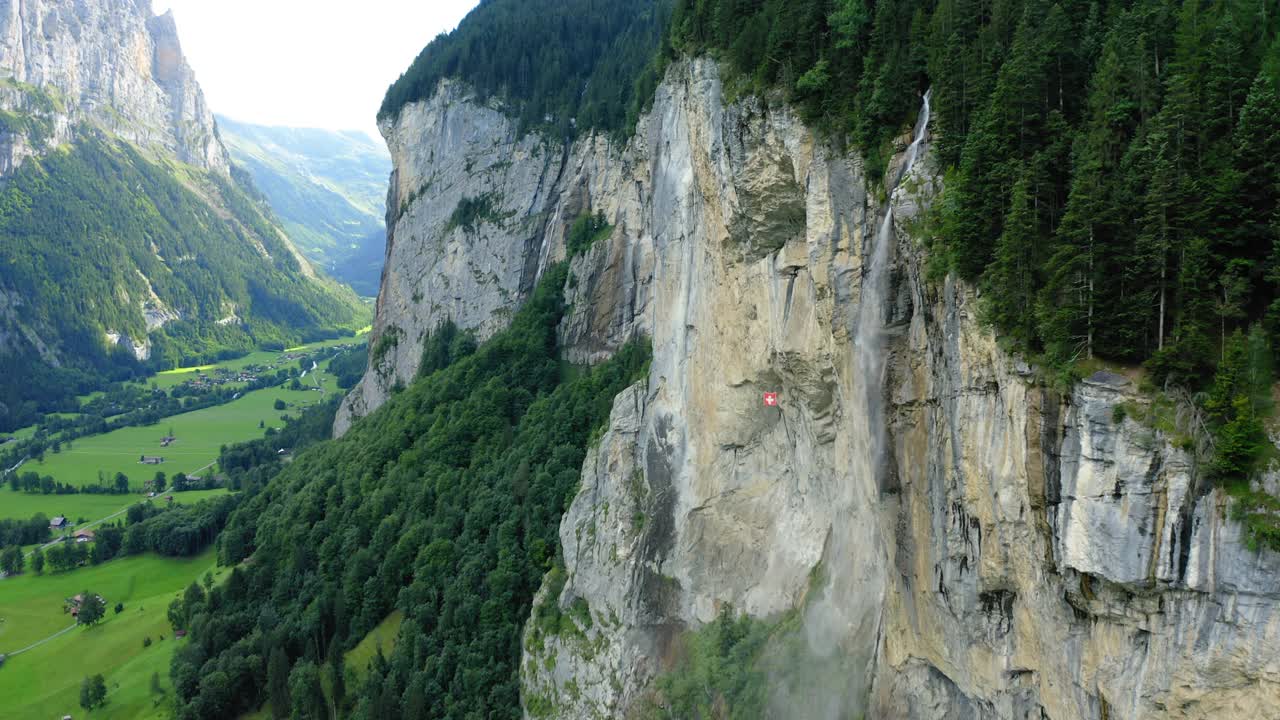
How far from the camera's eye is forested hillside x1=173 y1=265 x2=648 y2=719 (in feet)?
178

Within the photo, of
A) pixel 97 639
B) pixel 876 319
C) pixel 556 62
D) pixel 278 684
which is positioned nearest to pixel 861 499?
pixel 876 319

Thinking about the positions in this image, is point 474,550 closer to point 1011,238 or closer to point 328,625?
point 328,625

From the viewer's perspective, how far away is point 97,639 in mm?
74375

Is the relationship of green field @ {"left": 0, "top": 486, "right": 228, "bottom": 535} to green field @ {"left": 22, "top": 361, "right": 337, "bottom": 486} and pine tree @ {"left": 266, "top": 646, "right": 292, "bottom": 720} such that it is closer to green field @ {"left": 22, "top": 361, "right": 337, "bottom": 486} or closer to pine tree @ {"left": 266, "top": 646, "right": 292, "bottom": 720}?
green field @ {"left": 22, "top": 361, "right": 337, "bottom": 486}

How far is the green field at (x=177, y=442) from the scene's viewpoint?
134m

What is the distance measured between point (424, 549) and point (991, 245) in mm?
52661

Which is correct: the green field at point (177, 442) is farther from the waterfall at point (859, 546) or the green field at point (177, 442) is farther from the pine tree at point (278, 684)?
the waterfall at point (859, 546)

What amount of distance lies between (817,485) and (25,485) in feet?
456

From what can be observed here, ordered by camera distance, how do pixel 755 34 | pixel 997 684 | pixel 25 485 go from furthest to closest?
pixel 25 485 → pixel 755 34 → pixel 997 684

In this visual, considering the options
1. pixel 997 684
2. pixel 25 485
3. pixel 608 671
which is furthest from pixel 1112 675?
pixel 25 485

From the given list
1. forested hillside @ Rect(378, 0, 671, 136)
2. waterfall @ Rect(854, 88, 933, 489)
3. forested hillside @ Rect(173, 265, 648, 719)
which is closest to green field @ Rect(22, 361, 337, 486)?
forested hillside @ Rect(173, 265, 648, 719)

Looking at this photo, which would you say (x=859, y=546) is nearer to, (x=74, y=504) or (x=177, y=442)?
(x=74, y=504)

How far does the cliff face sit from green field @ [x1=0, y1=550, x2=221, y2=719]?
38.3 meters

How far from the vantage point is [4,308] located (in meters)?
196
